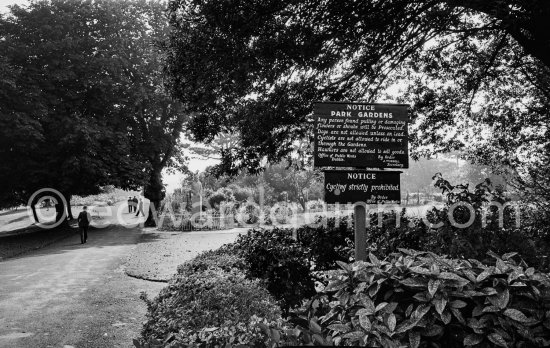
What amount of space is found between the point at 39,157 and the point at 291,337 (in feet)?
86.8

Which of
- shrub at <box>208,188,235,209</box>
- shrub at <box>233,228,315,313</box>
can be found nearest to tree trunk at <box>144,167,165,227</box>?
shrub at <box>208,188,235,209</box>

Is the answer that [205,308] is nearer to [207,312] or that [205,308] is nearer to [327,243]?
[207,312]

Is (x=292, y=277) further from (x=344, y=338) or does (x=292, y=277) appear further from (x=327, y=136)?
(x=344, y=338)

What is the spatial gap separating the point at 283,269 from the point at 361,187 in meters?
1.87

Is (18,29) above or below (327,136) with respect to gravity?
above

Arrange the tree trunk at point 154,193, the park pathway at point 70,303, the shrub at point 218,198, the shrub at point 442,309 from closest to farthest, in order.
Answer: the shrub at point 442,309, the park pathway at point 70,303, the tree trunk at point 154,193, the shrub at point 218,198

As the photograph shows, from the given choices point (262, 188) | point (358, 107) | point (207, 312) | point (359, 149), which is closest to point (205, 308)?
point (207, 312)

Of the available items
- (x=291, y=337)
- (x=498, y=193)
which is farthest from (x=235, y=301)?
(x=498, y=193)

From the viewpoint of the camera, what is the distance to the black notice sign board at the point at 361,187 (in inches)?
230

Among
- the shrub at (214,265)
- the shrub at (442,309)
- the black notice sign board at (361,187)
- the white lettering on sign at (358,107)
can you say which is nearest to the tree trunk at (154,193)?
the shrub at (214,265)

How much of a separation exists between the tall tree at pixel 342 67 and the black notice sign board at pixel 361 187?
113 inches

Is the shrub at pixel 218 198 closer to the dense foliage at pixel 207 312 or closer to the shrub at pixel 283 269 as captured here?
the shrub at pixel 283 269

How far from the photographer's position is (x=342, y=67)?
10773 millimetres

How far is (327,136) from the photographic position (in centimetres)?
582
